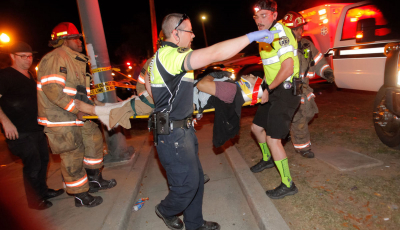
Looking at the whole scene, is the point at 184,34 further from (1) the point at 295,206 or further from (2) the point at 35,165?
(2) the point at 35,165

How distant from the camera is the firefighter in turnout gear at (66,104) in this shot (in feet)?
9.93

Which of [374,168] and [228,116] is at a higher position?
[228,116]

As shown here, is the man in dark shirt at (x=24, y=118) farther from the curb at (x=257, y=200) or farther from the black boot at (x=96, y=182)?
the curb at (x=257, y=200)

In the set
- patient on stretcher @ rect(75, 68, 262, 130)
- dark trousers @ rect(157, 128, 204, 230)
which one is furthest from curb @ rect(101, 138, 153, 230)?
patient on stretcher @ rect(75, 68, 262, 130)

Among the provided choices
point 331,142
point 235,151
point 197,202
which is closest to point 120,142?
point 235,151

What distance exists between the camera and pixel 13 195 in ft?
13.6

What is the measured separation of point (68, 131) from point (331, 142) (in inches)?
178

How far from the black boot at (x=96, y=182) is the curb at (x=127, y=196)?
0.21m

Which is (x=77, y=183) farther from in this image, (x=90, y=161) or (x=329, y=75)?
(x=329, y=75)

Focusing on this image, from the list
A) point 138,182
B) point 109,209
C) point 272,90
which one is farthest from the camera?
point 138,182

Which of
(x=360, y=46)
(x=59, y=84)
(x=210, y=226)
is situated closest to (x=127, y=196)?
(x=210, y=226)

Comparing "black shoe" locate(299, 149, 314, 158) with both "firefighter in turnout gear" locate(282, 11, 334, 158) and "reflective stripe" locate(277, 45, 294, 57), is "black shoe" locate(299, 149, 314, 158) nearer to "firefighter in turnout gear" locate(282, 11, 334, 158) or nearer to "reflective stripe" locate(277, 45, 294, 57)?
"firefighter in turnout gear" locate(282, 11, 334, 158)

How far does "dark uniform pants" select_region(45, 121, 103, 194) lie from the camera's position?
3.19 meters

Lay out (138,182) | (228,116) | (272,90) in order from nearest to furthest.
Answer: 1. (228,116)
2. (272,90)
3. (138,182)
